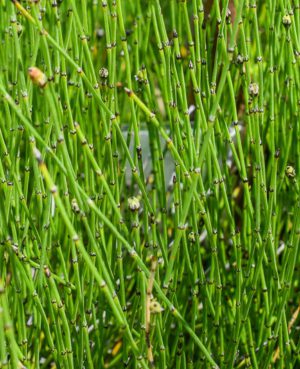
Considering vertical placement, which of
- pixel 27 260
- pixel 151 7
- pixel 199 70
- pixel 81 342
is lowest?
pixel 81 342

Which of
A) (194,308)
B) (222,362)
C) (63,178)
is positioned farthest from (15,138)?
(222,362)

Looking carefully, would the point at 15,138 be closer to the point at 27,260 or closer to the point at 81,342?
the point at 27,260

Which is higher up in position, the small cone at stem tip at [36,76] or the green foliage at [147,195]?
the small cone at stem tip at [36,76]

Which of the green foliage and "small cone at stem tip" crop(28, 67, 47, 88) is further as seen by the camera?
the green foliage

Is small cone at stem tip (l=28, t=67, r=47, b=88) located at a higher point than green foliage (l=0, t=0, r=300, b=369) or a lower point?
higher

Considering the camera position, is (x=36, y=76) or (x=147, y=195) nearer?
(x=36, y=76)

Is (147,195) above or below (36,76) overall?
below

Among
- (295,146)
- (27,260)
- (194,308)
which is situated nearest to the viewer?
(27,260)

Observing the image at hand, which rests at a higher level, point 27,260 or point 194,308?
point 27,260

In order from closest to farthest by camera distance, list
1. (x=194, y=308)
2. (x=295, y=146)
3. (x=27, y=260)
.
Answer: (x=27, y=260) < (x=194, y=308) < (x=295, y=146)

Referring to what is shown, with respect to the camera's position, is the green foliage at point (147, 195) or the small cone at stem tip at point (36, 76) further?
the green foliage at point (147, 195)

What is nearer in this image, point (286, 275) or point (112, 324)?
point (286, 275)
